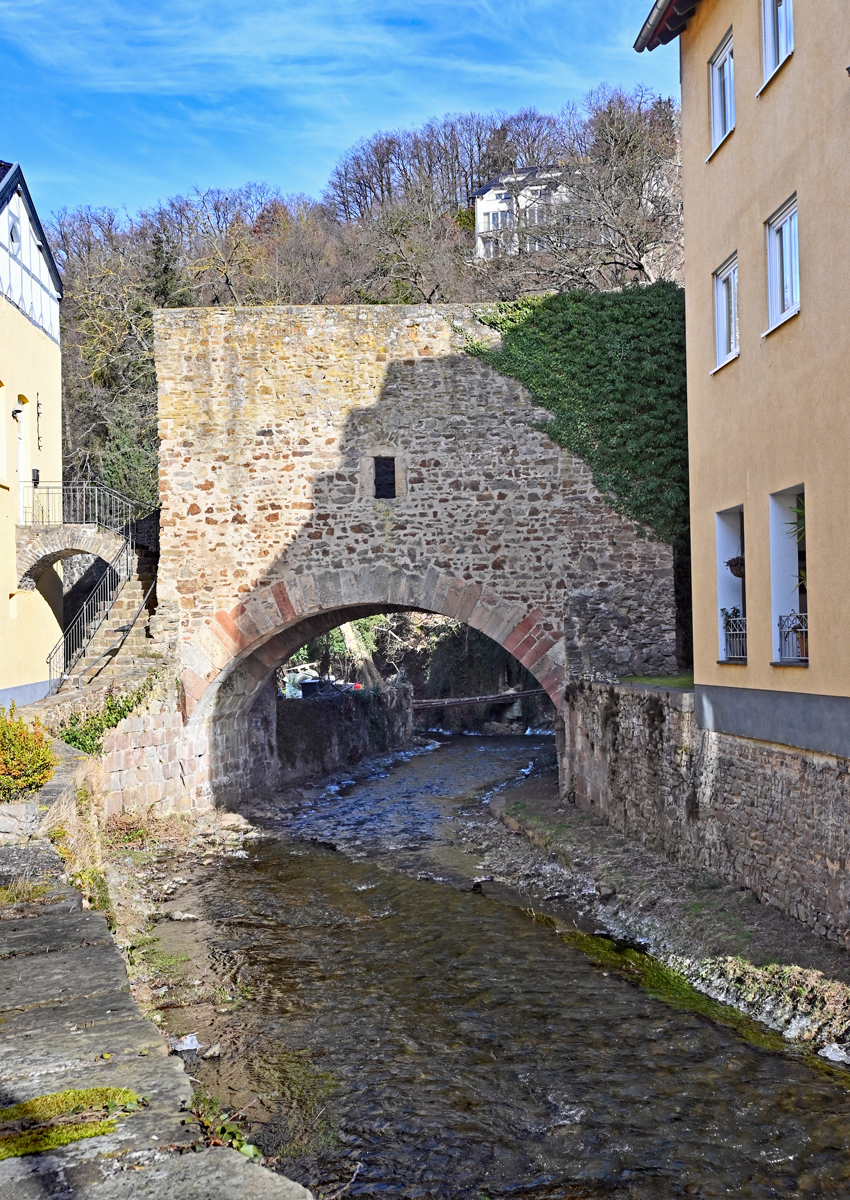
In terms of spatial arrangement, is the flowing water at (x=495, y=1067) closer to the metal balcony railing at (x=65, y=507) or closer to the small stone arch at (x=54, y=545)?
the small stone arch at (x=54, y=545)

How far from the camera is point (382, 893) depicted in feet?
34.9

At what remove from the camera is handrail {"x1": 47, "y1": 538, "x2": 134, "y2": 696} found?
53.0ft

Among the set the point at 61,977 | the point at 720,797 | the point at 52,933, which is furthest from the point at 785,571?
Result: the point at 61,977

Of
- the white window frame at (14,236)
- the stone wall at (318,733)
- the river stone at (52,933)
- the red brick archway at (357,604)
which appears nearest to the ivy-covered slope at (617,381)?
the red brick archway at (357,604)

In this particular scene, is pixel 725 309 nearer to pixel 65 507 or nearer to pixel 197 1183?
pixel 197 1183

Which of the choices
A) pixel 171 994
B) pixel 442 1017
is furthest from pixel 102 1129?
pixel 171 994

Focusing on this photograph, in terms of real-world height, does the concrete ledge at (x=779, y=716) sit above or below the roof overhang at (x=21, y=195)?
below

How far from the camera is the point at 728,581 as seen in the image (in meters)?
9.34

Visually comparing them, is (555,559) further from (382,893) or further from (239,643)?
(382,893)

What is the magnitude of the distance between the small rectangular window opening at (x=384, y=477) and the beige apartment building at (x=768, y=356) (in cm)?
517

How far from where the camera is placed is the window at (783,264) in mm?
7793

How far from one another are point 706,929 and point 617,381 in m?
8.06

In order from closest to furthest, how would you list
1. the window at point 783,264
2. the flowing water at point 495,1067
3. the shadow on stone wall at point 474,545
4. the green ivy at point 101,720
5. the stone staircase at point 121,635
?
the flowing water at point 495,1067 < the window at point 783,264 < the green ivy at point 101,720 < the shadow on stone wall at point 474,545 < the stone staircase at point 121,635

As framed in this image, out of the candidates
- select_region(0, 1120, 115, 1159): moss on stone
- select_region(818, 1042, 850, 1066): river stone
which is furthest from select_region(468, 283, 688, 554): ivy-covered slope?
select_region(0, 1120, 115, 1159): moss on stone
